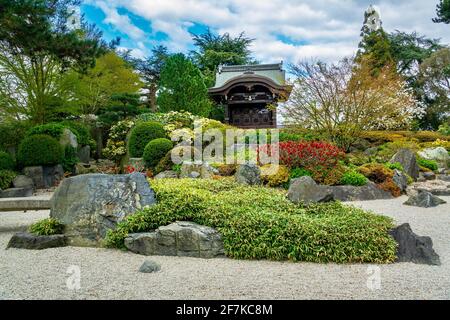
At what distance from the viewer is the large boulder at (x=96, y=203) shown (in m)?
4.95

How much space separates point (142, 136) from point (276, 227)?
9.00 meters

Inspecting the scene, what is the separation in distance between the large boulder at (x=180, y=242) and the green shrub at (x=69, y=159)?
370 inches

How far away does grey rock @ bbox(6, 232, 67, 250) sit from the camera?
4.81 meters

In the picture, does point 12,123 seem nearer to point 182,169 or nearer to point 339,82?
point 182,169

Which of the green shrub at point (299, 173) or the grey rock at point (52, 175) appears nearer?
the green shrub at point (299, 173)

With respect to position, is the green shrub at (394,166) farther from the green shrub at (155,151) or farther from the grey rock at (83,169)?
the grey rock at (83,169)

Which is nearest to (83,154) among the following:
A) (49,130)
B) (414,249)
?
(49,130)

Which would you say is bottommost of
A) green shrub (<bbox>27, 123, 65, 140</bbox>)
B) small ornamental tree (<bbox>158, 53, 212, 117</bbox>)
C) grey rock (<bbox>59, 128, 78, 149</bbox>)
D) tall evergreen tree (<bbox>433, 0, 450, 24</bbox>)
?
grey rock (<bbox>59, 128, 78, 149</bbox>)

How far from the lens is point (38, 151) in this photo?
1184 cm

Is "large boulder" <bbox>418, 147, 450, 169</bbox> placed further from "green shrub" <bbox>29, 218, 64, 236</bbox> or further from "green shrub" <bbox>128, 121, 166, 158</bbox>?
"green shrub" <bbox>29, 218, 64, 236</bbox>

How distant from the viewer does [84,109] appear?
19.2 metres

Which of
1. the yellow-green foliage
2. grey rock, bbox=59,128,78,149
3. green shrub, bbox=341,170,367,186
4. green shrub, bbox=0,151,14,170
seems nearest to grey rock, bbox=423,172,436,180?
green shrub, bbox=341,170,367,186

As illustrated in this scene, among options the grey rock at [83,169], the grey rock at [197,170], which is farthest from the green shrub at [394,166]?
the grey rock at [83,169]

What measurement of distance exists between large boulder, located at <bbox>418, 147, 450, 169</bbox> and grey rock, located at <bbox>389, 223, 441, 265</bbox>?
448 inches
